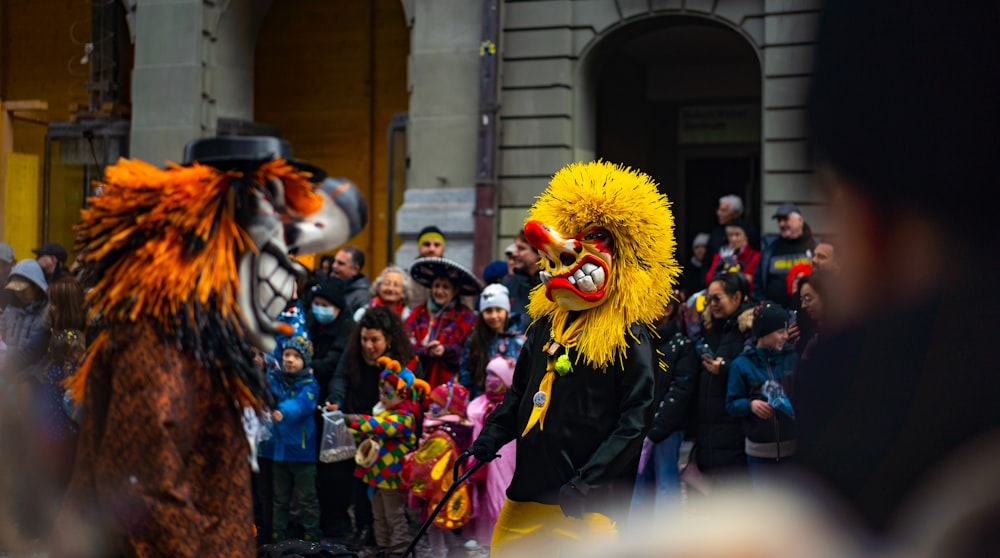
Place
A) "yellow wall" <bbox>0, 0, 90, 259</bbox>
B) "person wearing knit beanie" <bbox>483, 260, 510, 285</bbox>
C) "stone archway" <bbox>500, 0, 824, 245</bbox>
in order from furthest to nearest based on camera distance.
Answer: "yellow wall" <bbox>0, 0, 90, 259</bbox>, "stone archway" <bbox>500, 0, 824, 245</bbox>, "person wearing knit beanie" <bbox>483, 260, 510, 285</bbox>

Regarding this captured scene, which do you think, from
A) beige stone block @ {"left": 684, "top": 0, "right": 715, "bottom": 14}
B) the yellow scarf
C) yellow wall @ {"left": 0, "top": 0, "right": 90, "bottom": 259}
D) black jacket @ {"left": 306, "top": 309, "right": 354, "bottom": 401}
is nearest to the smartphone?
the yellow scarf

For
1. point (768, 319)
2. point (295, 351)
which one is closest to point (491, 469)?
point (295, 351)

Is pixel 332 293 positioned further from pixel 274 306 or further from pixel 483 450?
pixel 274 306

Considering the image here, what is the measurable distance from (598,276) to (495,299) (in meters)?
2.71

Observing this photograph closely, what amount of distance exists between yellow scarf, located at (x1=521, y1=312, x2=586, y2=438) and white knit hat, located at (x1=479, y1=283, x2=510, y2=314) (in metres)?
2.54

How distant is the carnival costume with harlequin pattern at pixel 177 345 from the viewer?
2961 mm

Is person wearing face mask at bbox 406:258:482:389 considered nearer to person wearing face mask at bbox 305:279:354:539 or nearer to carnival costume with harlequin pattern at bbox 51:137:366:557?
person wearing face mask at bbox 305:279:354:539

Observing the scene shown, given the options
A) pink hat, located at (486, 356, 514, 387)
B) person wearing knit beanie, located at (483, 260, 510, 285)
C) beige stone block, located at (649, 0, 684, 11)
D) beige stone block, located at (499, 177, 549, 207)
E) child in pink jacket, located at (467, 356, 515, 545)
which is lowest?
child in pink jacket, located at (467, 356, 515, 545)

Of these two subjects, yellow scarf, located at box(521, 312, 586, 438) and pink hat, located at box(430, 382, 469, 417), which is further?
pink hat, located at box(430, 382, 469, 417)

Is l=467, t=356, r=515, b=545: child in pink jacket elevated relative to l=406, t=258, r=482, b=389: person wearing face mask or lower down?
lower down

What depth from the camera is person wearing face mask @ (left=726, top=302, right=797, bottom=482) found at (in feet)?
22.2

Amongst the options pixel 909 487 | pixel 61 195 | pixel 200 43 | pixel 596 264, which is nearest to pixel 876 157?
pixel 909 487

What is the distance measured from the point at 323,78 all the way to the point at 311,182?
42.8 ft

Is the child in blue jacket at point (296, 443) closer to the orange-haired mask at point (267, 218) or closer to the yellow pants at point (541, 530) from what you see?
the yellow pants at point (541, 530)
